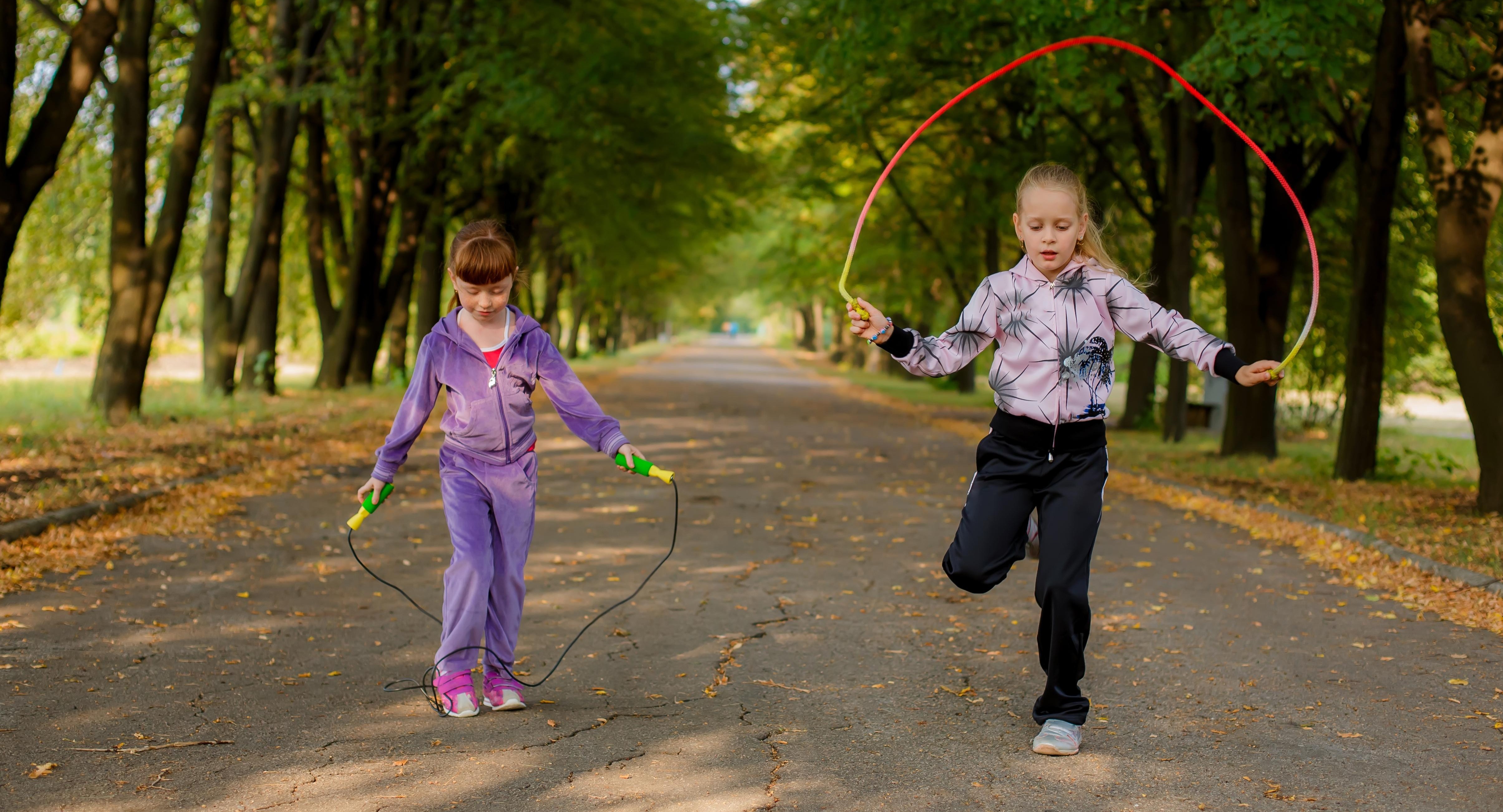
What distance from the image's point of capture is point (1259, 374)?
424 centimetres

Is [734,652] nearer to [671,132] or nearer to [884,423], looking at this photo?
[884,423]

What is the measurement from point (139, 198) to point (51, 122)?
300cm

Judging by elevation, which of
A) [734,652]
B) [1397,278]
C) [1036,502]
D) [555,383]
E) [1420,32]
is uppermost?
[1420,32]

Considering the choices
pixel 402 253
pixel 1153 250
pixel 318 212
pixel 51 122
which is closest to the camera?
pixel 51 122

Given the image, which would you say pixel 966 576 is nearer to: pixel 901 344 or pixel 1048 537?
pixel 1048 537

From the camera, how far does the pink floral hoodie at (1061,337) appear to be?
4551 millimetres

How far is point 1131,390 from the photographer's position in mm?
22078

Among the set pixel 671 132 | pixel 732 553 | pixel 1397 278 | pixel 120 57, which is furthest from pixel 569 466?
pixel 1397 278

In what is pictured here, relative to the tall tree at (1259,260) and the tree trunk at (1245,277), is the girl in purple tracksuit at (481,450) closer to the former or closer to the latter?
the tree trunk at (1245,277)

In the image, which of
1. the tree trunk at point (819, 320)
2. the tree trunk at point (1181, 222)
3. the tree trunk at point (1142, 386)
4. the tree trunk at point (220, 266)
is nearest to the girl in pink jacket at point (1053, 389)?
the tree trunk at point (1181, 222)

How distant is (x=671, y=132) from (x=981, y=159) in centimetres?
557

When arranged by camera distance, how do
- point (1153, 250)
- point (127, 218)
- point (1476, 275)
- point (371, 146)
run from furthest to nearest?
point (371, 146), point (1153, 250), point (127, 218), point (1476, 275)

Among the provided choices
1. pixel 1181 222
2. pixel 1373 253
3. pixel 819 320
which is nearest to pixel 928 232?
pixel 1181 222

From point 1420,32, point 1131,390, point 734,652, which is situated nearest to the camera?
point 734,652
